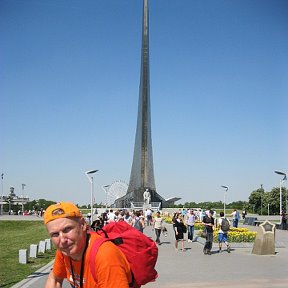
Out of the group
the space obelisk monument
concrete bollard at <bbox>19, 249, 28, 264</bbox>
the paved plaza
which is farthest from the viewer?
the space obelisk monument

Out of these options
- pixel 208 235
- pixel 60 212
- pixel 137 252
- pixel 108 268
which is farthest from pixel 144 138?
pixel 108 268

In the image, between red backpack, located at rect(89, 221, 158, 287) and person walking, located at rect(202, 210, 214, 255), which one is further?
person walking, located at rect(202, 210, 214, 255)

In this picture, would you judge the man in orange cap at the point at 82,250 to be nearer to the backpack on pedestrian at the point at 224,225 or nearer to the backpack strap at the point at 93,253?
the backpack strap at the point at 93,253

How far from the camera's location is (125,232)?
2375 mm

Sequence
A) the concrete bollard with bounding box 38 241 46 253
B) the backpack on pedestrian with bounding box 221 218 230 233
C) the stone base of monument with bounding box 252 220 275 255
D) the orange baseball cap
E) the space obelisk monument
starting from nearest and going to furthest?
the orange baseball cap < the stone base of monument with bounding box 252 220 275 255 < the concrete bollard with bounding box 38 241 46 253 < the backpack on pedestrian with bounding box 221 218 230 233 < the space obelisk monument

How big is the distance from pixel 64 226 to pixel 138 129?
57598 millimetres

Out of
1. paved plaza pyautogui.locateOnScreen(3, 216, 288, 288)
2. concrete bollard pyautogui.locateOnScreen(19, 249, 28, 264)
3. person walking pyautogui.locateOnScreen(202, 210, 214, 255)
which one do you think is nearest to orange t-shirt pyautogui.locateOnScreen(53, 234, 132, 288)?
paved plaza pyautogui.locateOnScreen(3, 216, 288, 288)

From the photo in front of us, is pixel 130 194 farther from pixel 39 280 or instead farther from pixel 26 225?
pixel 39 280

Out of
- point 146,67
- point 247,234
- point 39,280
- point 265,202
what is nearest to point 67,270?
point 39,280

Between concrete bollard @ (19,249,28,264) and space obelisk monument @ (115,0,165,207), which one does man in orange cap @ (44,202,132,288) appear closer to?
concrete bollard @ (19,249,28,264)

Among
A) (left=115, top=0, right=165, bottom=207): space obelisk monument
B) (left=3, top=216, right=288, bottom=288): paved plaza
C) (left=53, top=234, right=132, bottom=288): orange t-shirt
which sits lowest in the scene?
(left=3, top=216, right=288, bottom=288): paved plaza

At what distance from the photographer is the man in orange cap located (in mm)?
2078

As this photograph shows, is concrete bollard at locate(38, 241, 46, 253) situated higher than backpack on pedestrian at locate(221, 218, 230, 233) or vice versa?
backpack on pedestrian at locate(221, 218, 230, 233)

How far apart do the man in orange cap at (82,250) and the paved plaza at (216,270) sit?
6.54 metres
